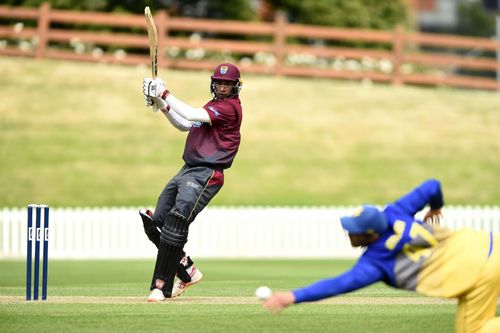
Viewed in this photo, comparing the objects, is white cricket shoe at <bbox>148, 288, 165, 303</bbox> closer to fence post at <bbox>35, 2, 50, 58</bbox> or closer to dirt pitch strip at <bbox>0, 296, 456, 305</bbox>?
dirt pitch strip at <bbox>0, 296, 456, 305</bbox>

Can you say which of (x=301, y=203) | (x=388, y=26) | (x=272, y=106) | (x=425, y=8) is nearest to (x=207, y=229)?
(x=301, y=203)

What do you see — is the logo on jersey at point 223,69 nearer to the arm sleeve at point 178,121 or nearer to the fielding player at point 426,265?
the arm sleeve at point 178,121

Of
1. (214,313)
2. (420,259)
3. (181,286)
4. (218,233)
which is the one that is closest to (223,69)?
(181,286)

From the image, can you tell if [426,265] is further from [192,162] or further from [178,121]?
[178,121]

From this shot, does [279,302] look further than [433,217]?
No

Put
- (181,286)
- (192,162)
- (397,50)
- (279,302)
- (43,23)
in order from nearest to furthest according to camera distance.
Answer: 1. (279,302)
2. (192,162)
3. (181,286)
4. (43,23)
5. (397,50)

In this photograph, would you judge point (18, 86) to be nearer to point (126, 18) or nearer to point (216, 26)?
point (126, 18)

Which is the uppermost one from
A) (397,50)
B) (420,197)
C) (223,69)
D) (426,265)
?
(223,69)

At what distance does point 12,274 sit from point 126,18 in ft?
59.2

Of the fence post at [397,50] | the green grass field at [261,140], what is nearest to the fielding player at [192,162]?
the green grass field at [261,140]

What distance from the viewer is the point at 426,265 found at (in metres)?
7.51

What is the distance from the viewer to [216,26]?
115 feet

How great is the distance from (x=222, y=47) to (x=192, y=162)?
24.9 m

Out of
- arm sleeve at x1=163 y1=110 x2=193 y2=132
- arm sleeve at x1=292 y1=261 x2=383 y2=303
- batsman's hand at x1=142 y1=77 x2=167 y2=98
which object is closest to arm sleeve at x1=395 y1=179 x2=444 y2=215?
arm sleeve at x1=292 y1=261 x2=383 y2=303
